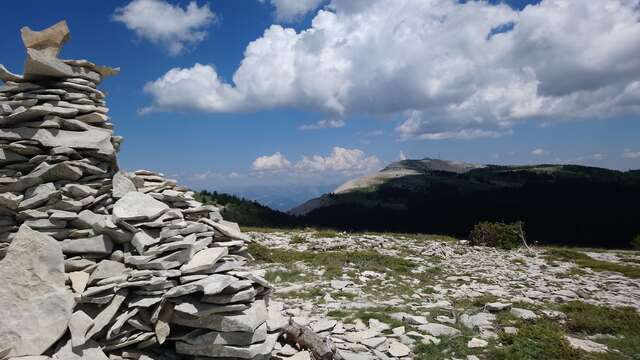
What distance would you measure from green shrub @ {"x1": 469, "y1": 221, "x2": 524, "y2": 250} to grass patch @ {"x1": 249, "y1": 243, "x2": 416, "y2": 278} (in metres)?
14.0

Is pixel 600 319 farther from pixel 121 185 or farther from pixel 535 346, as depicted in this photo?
pixel 121 185

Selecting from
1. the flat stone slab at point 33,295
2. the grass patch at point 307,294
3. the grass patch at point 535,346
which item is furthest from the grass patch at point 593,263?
the flat stone slab at point 33,295

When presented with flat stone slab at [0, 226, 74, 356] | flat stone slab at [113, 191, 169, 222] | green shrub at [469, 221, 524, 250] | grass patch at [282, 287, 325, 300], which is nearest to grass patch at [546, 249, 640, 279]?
green shrub at [469, 221, 524, 250]

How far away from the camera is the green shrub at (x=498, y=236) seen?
35500 millimetres

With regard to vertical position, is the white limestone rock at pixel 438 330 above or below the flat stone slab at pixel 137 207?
below

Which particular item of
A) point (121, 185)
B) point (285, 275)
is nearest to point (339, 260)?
point (285, 275)

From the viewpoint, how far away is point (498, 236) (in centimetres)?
3575

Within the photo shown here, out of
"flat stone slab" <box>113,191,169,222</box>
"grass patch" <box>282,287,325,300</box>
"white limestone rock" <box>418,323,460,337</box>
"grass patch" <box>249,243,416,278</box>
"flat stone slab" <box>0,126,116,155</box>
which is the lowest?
"white limestone rock" <box>418,323,460,337</box>

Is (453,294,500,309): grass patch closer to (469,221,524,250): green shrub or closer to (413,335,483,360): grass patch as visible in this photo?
(413,335,483,360): grass patch

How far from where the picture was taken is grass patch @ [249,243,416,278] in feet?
74.8

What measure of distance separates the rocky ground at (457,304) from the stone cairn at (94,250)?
2410mm

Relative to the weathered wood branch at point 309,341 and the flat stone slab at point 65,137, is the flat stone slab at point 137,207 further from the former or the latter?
the weathered wood branch at point 309,341

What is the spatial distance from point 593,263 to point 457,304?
659 inches

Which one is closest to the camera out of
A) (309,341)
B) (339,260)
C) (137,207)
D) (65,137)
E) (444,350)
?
(309,341)
